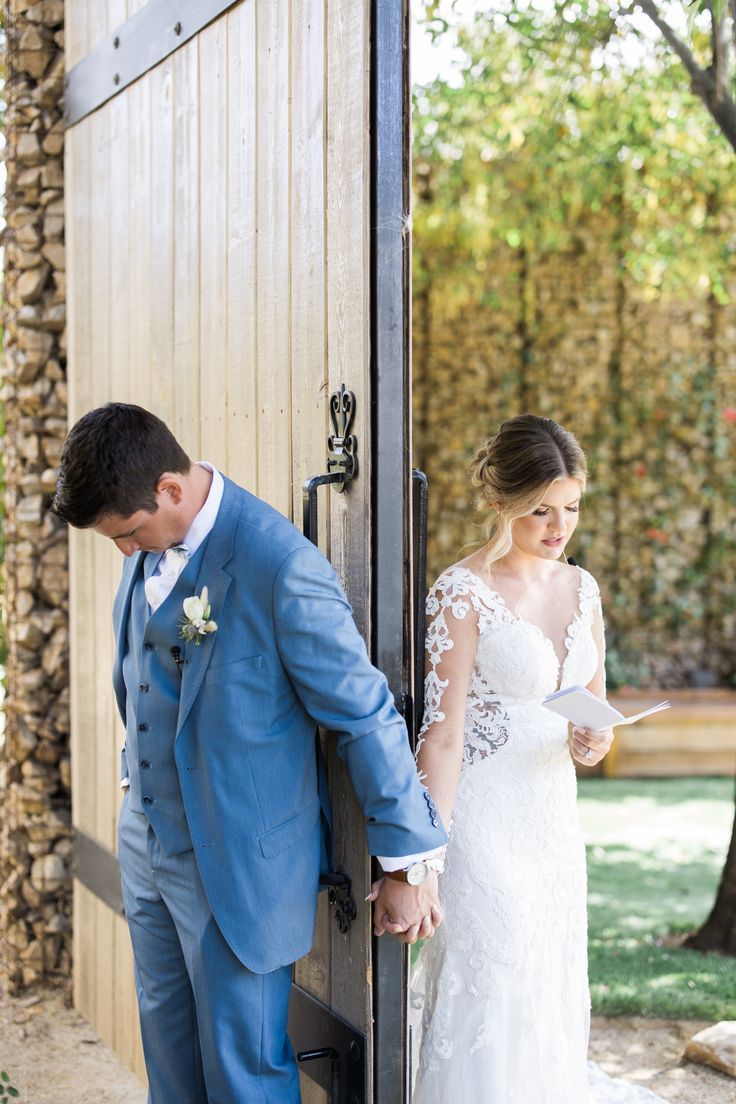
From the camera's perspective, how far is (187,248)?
3.09 m

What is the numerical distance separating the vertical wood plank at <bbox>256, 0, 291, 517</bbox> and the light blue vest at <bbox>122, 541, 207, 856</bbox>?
42 cm

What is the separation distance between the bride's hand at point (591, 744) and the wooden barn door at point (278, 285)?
0.58 metres

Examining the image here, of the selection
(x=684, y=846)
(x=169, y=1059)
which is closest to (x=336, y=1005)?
(x=169, y=1059)

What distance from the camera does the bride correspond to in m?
2.74

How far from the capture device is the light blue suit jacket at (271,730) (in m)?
2.22

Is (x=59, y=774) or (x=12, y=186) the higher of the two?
(x=12, y=186)

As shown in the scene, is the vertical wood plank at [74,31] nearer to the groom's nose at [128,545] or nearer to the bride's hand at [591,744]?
the groom's nose at [128,545]

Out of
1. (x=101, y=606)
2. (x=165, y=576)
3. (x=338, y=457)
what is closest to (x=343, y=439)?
(x=338, y=457)

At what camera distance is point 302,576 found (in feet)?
7.30

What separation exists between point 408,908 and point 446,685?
61 centimetres

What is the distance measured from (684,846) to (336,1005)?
15.4ft

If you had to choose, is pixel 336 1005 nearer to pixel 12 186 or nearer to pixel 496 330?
pixel 12 186

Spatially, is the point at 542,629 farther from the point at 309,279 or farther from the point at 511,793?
the point at 309,279

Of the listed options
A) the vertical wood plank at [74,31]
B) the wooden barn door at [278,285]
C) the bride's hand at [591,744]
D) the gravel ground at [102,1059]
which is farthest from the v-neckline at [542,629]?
the vertical wood plank at [74,31]
